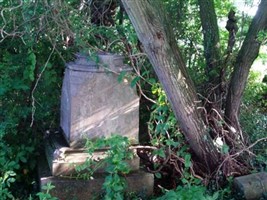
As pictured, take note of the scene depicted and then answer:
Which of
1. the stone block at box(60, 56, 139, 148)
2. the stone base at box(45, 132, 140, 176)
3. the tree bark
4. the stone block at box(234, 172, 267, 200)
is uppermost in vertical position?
the tree bark

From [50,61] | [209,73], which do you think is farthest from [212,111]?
[50,61]

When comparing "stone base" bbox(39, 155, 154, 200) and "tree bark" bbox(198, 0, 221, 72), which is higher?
"tree bark" bbox(198, 0, 221, 72)

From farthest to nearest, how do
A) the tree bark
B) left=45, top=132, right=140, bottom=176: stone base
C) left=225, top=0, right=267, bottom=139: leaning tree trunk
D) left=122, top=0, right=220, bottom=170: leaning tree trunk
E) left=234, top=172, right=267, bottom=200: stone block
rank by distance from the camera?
1. the tree bark
2. left=225, top=0, right=267, bottom=139: leaning tree trunk
3. left=45, top=132, right=140, bottom=176: stone base
4. left=234, top=172, right=267, bottom=200: stone block
5. left=122, top=0, right=220, bottom=170: leaning tree trunk

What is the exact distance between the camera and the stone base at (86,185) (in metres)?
3.74

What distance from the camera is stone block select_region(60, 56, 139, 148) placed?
3.90 metres

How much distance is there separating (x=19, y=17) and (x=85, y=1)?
0.80 meters

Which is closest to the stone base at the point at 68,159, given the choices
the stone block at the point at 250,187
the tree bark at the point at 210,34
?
the stone block at the point at 250,187

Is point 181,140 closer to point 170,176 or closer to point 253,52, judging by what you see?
point 170,176

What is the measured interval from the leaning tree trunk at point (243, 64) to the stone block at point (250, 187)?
0.70 m

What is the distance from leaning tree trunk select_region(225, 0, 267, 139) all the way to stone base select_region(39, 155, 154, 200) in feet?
3.98

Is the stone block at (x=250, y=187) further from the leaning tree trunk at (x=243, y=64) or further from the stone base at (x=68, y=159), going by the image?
the stone base at (x=68, y=159)

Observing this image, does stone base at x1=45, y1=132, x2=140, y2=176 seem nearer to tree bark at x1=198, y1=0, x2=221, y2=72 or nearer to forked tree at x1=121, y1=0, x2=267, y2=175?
forked tree at x1=121, y1=0, x2=267, y2=175

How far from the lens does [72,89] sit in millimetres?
3893

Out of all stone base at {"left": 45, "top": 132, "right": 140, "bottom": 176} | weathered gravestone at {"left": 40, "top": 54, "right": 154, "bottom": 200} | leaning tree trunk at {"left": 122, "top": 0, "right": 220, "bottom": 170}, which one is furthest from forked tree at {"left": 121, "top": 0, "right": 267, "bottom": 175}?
stone base at {"left": 45, "top": 132, "right": 140, "bottom": 176}
